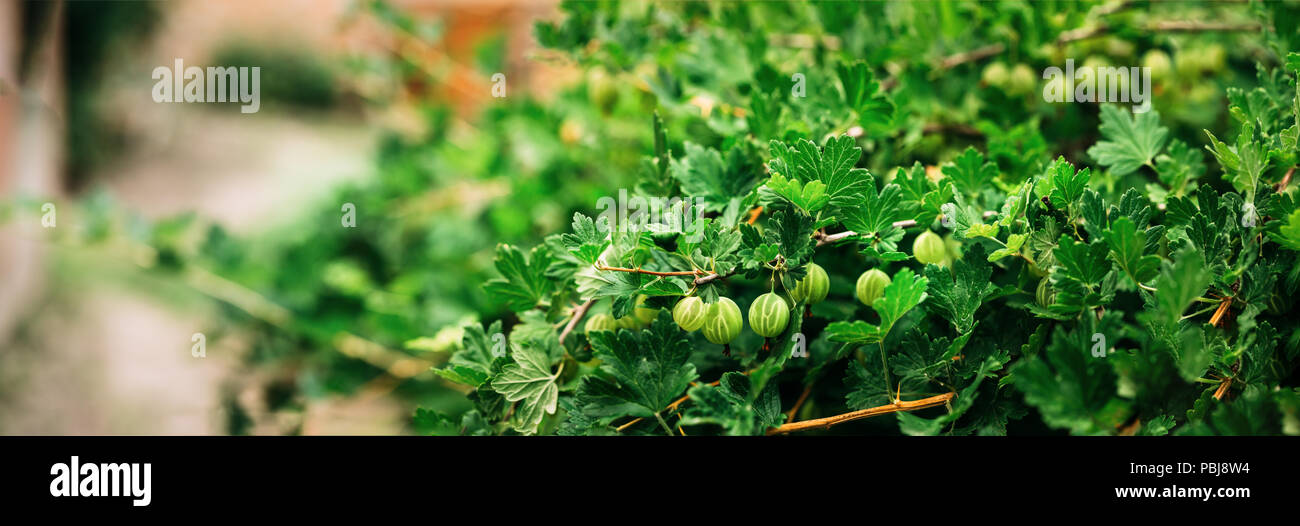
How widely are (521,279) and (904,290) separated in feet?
0.96

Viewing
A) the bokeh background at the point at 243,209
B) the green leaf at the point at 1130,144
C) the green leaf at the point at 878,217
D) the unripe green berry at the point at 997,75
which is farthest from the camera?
the bokeh background at the point at 243,209

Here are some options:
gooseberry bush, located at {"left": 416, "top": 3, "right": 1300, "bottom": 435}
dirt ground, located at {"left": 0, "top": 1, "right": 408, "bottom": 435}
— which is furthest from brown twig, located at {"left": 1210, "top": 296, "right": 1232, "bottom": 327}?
dirt ground, located at {"left": 0, "top": 1, "right": 408, "bottom": 435}

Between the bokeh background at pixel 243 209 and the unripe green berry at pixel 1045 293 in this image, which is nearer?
the unripe green berry at pixel 1045 293

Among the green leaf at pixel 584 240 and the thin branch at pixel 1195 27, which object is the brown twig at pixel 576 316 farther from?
the thin branch at pixel 1195 27

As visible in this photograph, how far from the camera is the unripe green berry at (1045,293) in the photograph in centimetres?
50

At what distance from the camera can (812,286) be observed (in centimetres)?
51

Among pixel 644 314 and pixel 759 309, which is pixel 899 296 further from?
pixel 644 314

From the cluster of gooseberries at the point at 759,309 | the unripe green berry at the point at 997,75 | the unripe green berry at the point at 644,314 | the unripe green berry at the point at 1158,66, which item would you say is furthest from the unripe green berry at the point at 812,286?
the unripe green berry at the point at 1158,66

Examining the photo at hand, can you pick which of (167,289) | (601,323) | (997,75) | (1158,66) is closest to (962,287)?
(601,323)

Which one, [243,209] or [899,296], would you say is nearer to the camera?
[899,296]

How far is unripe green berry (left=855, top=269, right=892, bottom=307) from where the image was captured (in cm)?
52
